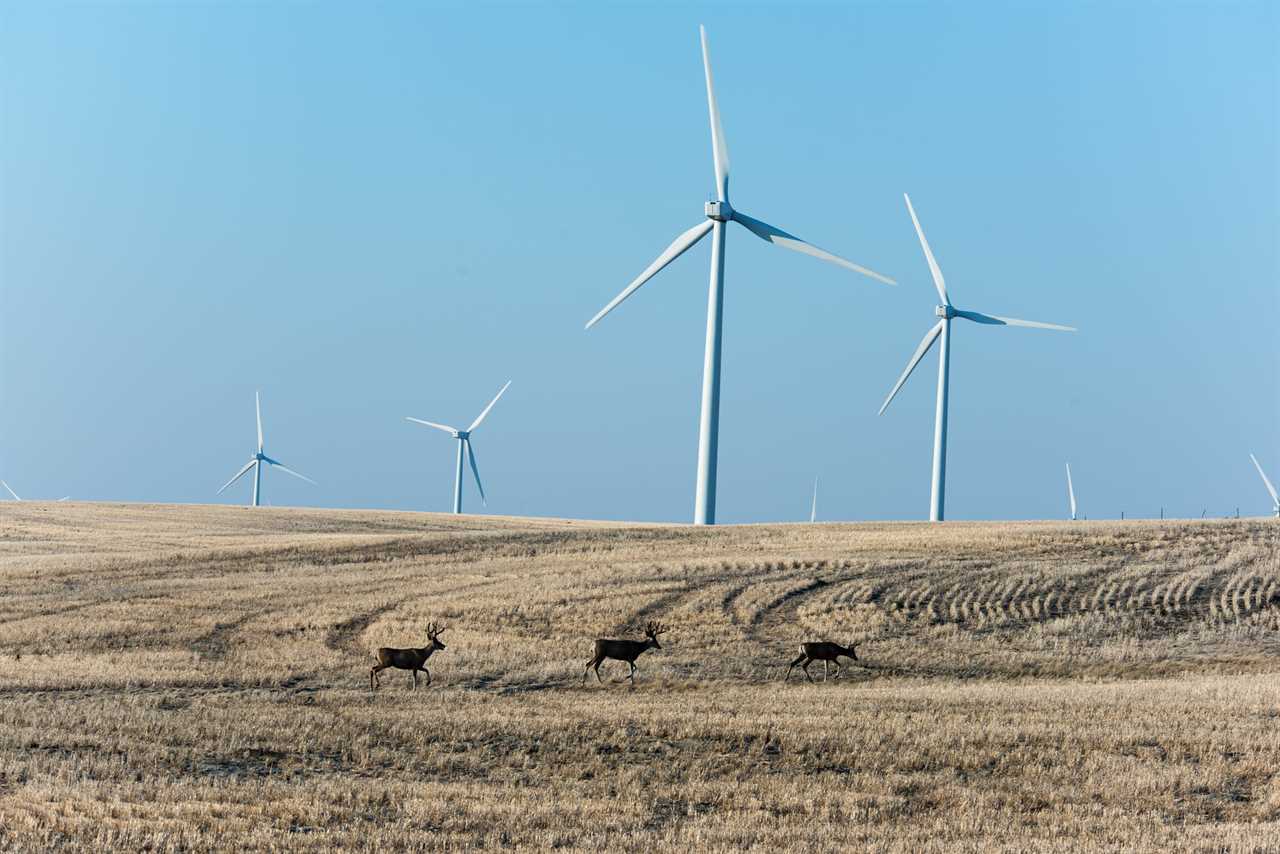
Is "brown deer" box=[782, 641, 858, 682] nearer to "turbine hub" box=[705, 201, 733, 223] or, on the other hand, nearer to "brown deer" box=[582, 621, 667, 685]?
"brown deer" box=[582, 621, 667, 685]

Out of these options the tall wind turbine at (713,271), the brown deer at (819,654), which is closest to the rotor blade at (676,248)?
the tall wind turbine at (713,271)

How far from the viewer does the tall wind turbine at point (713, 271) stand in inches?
2507

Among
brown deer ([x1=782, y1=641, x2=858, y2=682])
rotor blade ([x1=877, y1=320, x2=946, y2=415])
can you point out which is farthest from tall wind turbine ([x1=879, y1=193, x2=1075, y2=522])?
brown deer ([x1=782, y1=641, x2=858, y2=682])

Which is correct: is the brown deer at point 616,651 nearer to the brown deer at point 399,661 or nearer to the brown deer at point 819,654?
the brown deer at point 819,654

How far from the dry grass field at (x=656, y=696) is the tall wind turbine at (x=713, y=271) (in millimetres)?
8054

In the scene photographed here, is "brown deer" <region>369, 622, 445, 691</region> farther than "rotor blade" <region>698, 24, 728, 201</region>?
No

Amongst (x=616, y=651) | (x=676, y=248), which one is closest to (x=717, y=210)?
(x=676, y=248)

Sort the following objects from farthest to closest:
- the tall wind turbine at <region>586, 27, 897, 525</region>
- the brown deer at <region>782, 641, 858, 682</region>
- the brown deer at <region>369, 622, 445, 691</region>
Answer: the tall wind turbine at <region>586, 27, 897, 525</region> → the brown deer at <region>782, 641, 858, 682</region> → the brown deer at <region>369, 622, 445, 691</region>

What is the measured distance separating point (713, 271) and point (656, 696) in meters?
42.3

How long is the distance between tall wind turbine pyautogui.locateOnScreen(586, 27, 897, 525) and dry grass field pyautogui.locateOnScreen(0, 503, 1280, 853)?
Result: 8054mm

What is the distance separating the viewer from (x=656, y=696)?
2644cm

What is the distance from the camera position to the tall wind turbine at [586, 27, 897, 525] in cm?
6369

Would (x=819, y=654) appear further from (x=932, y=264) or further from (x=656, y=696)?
(x=932, y=264)

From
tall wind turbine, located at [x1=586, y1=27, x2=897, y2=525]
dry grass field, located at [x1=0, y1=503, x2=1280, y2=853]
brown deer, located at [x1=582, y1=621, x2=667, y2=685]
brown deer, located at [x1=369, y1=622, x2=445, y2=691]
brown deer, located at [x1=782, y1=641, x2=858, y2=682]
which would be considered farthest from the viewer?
tall wind turbine, located at [x1=586, y1=27, x2=897, y2=525]
